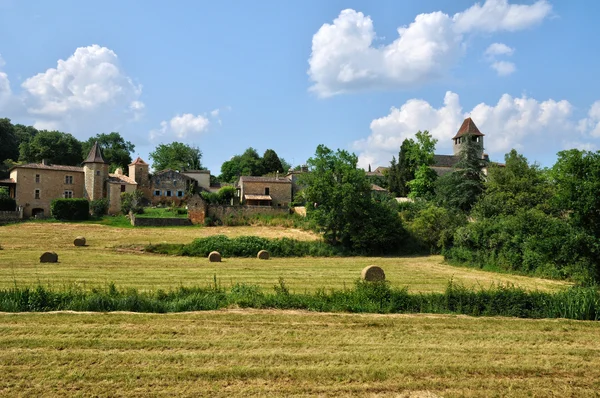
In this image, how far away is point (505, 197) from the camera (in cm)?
4056

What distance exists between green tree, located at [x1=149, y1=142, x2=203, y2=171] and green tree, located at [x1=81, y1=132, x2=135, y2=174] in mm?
5893

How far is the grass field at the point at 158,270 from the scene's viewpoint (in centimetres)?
2047

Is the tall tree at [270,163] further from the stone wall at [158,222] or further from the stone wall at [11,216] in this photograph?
the stone wall at [11,216]

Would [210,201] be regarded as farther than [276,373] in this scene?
Yes

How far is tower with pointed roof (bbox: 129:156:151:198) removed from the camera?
217 feet

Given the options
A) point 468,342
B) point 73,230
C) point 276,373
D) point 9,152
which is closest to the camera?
point 276,373

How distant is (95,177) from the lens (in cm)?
6016

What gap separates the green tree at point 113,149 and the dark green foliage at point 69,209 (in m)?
35.3

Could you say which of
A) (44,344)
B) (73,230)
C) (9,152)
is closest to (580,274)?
(44,344)

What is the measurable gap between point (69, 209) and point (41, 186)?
7.57 m

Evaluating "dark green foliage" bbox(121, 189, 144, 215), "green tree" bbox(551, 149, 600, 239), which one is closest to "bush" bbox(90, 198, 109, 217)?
"dark green foliage" bbox(121, 189, 144, 215)

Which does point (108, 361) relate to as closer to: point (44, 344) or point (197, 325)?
point (44, 344)

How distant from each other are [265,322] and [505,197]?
3387cm

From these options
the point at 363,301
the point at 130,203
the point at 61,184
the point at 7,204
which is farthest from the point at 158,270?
the point at 61,184
